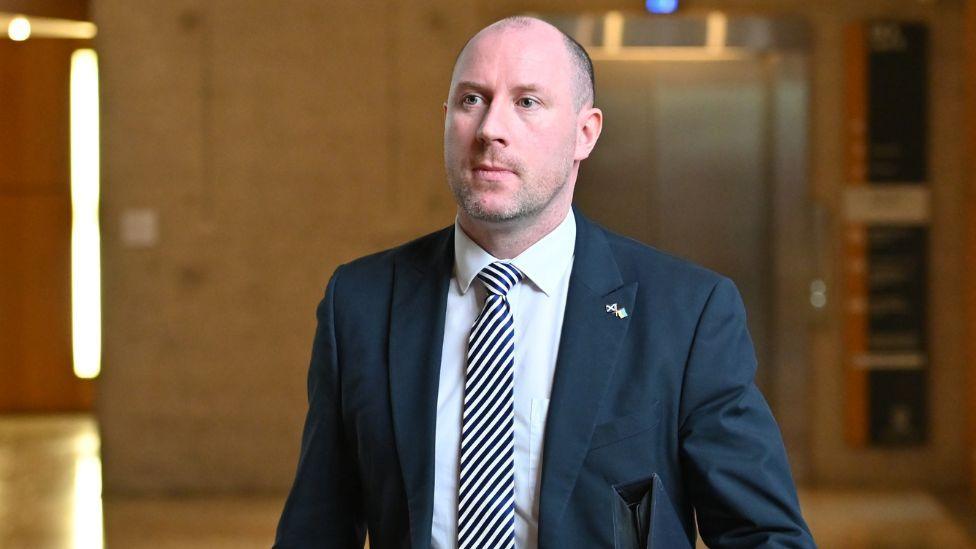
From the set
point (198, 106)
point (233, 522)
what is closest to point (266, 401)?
point (233, 522)

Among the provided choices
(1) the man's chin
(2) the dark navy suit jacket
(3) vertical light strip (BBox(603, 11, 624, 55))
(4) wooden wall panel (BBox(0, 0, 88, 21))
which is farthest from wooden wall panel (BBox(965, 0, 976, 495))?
(1) the man's chin

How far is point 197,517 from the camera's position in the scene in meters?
6.29

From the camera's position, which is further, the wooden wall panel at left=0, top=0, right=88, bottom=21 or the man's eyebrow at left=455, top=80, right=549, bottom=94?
the wooden wall panel at left=0, top=0, right=88, bottom=21

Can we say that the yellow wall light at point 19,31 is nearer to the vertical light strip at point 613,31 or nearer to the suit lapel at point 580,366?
the vertical light strip at point 613,31

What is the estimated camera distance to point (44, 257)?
9438 millimetres

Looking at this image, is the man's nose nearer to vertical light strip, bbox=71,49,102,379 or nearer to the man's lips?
the man's lips

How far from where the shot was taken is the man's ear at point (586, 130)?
1.90 meters

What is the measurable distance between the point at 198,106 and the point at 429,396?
517 cm

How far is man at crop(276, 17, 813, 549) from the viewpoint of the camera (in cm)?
180

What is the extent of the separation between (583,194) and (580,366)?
17.0 feet

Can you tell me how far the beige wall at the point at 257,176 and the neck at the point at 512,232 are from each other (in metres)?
4.73

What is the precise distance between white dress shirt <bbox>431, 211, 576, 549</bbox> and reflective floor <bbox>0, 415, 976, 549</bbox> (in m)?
3.97

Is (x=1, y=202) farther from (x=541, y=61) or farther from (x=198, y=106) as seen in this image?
(x=541, y=61)

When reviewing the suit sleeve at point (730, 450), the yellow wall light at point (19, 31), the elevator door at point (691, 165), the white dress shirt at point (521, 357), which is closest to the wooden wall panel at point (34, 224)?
the yellow wall light at point (19, 31)
